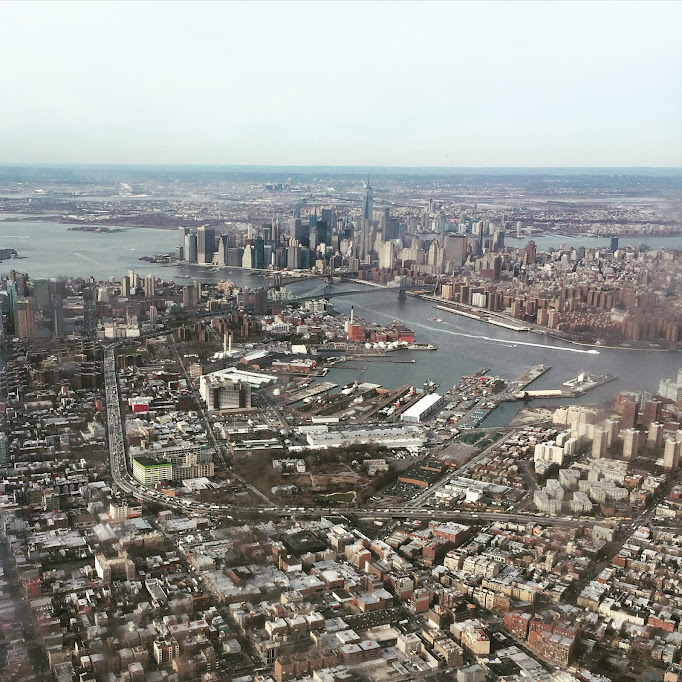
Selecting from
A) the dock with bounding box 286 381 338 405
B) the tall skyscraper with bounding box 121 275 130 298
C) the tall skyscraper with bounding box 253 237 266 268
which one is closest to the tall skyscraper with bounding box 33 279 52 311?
the tall skyscraper with bounding box 121 275 130 298

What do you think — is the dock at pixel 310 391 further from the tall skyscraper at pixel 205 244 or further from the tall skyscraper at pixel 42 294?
the tall skyscraper at pixel 205 244

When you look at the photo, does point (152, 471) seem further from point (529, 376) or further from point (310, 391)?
point (529, 376)

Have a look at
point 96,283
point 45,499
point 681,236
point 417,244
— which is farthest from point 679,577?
point 417,244

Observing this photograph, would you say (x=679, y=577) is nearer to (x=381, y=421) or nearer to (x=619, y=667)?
(x=619, y=667)

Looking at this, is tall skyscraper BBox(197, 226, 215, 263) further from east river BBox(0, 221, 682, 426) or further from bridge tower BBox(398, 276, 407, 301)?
bridge tower BBox(398, 276, 407, 301)

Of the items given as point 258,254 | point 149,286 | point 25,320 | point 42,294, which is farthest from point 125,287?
point 258,254
